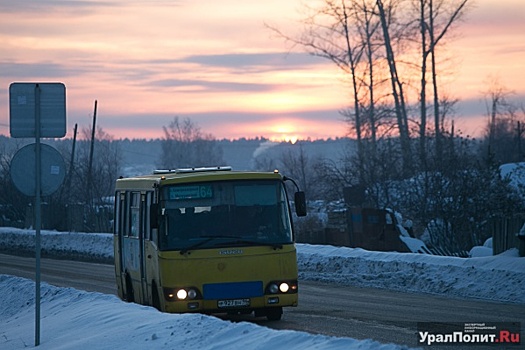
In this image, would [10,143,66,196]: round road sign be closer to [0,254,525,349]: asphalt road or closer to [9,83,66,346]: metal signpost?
[9,83,66,346]: metal signpost

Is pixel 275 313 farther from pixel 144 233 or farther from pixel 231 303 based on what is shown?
pixel 144 233

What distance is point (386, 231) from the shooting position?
3284cm

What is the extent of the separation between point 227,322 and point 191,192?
466 centimetres

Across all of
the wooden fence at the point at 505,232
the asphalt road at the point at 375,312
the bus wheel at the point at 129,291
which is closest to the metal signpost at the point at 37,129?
the asphalt road at the point at 375,312

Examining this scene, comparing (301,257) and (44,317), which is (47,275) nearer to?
(301,257)

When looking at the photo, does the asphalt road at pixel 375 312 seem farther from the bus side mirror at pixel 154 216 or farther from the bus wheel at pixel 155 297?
the bus side mirror at pixel 154 216

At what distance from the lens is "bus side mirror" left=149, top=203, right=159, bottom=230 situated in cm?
1548

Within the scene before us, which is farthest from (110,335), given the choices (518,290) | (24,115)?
(518,290)

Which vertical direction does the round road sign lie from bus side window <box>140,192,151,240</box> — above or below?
above

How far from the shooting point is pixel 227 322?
37.5 feet

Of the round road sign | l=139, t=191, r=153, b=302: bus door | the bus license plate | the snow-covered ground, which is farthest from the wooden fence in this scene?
the round road sign

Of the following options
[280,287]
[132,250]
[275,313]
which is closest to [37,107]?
[280,287]

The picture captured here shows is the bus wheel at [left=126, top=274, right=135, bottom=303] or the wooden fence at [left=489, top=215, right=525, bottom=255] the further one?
the wooden fence at [left=489, top=215, right=525, bottom=255]

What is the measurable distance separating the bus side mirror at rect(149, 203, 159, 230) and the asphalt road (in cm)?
226
